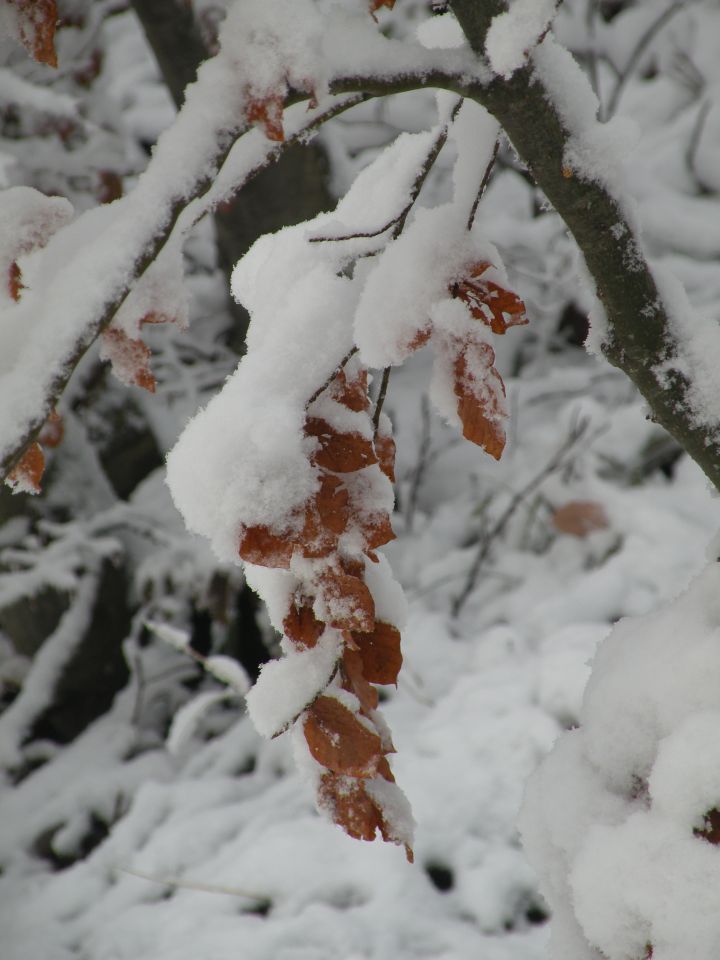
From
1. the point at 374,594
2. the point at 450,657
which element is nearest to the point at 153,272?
the point at 374,594

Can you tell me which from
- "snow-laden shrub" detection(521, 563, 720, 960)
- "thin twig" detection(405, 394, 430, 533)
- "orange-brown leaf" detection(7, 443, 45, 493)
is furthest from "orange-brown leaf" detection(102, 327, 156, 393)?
"thin twig" detection(405, 394, 430, 533)

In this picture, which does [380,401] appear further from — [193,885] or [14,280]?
[193,885]

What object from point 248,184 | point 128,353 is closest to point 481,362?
point 128,353

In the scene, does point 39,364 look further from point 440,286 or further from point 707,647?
point 707,647

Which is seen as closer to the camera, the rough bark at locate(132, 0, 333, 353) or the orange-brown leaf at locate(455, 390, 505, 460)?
the orange-brown leaf at locate(455, 390, 505, 460)

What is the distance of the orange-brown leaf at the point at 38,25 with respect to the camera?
580 millimetres

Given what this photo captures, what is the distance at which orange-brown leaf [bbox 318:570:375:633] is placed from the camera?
0.57m

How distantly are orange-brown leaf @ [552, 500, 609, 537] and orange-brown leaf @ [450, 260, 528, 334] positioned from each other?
194 cm

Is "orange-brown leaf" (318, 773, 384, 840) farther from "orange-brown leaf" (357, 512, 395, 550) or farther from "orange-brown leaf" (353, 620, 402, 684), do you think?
"orange-brown leaf" (357, 512, 395, 550)

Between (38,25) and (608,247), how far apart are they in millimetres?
493

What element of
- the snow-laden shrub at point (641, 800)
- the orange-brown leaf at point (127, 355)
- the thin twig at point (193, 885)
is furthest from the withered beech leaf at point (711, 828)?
the thin twig at point (193, 885)

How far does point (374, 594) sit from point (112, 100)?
9.43ft

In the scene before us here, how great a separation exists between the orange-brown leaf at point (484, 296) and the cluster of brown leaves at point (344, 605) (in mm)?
108

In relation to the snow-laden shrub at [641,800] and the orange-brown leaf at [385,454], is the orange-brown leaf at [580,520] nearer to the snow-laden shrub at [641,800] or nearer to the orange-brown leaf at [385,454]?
the snow-laden shrub at [641,800]
